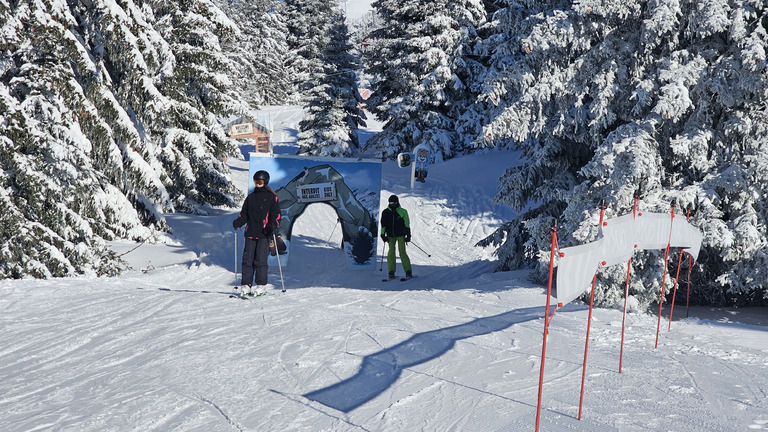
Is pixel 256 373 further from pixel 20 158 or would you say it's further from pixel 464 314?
pixel 20 158

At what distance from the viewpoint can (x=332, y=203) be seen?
14031mm

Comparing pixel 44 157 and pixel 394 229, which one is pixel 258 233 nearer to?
pixel 44 157

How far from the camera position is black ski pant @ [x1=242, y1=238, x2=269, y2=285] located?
30.8ft

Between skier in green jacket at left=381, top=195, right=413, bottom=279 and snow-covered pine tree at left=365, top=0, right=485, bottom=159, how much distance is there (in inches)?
617

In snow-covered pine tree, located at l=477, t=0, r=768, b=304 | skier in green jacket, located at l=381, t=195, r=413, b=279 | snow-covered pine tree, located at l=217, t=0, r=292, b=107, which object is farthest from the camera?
snow-covered pine tree, located at l=217, t=0, r=292, b=107

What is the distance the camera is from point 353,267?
14.2 meters

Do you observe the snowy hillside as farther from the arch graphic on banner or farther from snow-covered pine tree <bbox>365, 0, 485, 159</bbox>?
snow-covered pine tree <bbox>365, 0, 485, 159</bbox>

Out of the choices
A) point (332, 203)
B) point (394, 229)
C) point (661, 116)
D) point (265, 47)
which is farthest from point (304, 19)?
point (661, 116)

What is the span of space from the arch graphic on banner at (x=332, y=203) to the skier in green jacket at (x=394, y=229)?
773mm

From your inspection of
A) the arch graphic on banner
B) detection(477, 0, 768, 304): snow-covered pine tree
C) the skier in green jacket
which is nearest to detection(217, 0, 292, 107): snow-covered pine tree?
the arch graphic on banner

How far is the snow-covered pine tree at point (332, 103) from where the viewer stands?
31141 mm

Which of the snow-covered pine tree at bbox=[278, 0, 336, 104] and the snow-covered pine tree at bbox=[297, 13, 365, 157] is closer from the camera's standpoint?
the snow-covered pine tree at bbox=[297, 13, 365, 157]

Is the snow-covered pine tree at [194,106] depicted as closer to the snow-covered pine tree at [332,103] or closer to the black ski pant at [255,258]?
the black ski pant at [255,258]

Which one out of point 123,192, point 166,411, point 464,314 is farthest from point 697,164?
point 123,192
